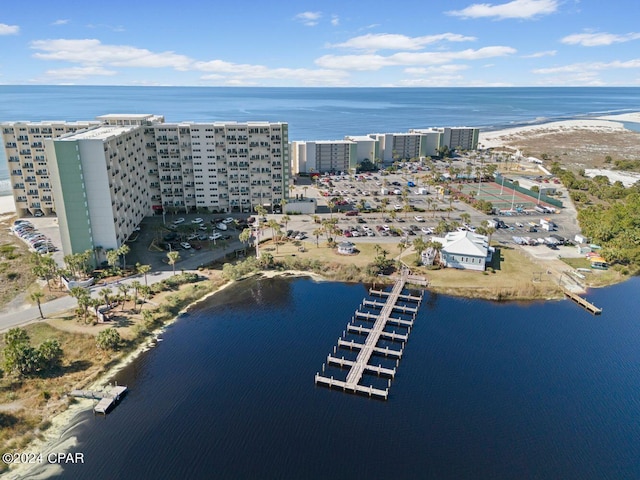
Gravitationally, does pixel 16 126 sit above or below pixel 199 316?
above

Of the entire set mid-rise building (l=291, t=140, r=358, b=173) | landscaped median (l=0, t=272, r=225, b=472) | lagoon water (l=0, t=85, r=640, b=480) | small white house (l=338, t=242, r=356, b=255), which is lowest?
lagoon water (l=0, t=85, r=640, b=480)

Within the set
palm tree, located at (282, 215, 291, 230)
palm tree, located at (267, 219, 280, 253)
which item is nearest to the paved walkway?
palm tree, located at (267, 219, 280, 253)

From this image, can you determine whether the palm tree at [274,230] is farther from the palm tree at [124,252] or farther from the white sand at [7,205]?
the white sand at [7,205]

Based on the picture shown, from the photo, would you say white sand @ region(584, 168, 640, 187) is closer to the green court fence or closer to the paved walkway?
the green court fence

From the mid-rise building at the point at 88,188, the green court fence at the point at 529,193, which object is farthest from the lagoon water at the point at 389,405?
the green court fence at the point at 529,193

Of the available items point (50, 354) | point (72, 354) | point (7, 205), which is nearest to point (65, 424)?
point (50, 354)

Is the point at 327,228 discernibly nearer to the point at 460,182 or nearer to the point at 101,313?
the point at 101,313

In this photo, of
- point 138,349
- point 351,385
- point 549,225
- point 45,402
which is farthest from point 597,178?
point 45,402
